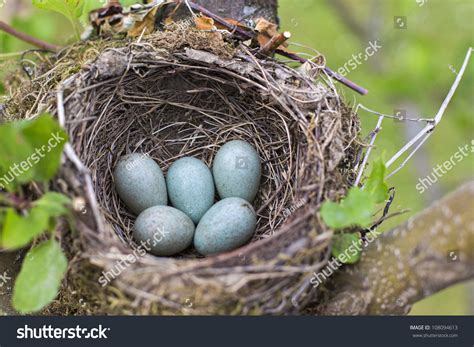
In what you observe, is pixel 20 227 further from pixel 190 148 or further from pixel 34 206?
pixel 190 148

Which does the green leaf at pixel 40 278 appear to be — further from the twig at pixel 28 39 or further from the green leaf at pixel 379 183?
the twig at pixel 28 39

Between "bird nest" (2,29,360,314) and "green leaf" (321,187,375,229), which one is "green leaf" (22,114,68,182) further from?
"green leaf" (321,187,375,229)

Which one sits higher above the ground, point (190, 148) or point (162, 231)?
point (190, 148)

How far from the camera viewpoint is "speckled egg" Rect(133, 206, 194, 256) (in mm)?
1877

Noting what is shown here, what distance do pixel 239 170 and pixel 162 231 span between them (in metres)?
0.36

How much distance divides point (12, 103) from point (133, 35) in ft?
1.56

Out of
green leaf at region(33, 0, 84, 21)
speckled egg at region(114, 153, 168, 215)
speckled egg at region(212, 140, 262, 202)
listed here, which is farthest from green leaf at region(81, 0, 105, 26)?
speckled egg at region(212, 140, 262, 202)

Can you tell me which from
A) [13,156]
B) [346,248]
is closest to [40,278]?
[13,156]

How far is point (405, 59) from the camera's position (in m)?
3.53

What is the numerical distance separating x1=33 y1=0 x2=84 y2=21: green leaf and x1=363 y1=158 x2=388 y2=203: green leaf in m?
1.21

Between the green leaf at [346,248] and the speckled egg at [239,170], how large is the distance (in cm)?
58

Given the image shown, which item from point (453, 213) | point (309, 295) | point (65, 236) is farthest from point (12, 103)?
point (453, 213)

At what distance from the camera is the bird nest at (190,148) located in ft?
4.65
